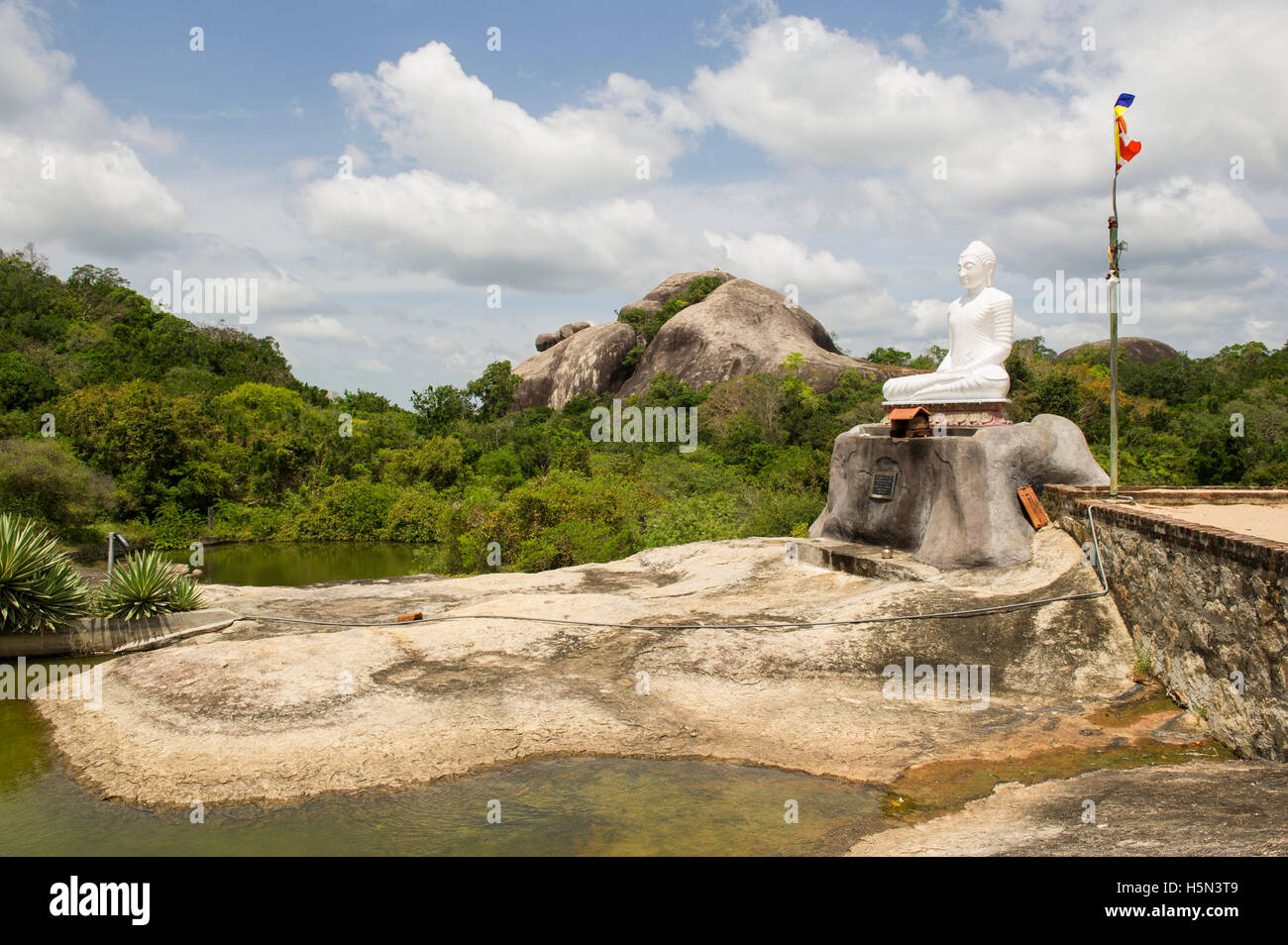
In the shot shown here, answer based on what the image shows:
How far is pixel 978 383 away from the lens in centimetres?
1083

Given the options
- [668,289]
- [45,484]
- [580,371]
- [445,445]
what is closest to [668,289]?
[668,289]

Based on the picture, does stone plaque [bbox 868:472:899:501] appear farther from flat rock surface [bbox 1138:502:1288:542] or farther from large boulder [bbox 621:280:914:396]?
large boulder [bbox 621:280:914:396]

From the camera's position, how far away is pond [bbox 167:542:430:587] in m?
23.0

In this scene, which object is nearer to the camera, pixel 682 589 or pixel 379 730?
pixel 379 730

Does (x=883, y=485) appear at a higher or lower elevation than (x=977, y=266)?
lower

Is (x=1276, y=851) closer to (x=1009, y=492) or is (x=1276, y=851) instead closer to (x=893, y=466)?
(x=1009, y=492)

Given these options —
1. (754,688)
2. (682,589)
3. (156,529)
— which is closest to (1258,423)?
(682,589)

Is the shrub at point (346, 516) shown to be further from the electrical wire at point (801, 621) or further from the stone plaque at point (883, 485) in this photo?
the stone plaque at point (883, 485)

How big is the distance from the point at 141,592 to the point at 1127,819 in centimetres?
958

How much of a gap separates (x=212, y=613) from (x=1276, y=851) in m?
9.88

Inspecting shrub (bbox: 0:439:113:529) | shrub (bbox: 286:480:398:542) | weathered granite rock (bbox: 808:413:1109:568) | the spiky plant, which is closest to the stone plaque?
weathered granite rock (bbox: 808:413:1109:568)

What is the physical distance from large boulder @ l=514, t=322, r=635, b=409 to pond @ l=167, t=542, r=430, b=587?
59.1ft

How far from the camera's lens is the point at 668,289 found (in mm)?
55438

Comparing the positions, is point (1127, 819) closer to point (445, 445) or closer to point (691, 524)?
point (691, 524)
